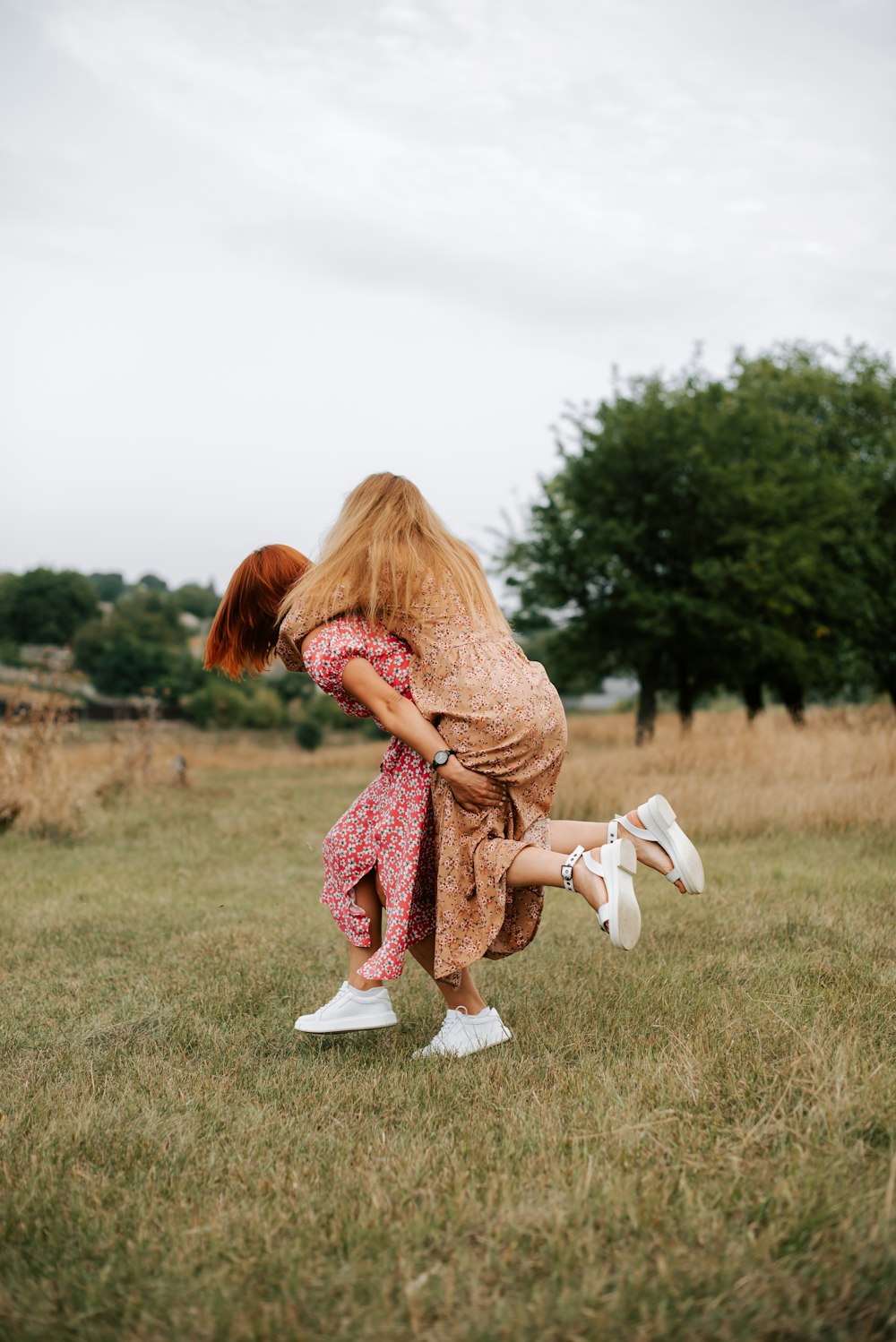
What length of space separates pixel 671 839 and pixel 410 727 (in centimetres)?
90

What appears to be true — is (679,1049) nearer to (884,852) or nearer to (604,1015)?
(604,1015)

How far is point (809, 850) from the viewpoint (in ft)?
23.6

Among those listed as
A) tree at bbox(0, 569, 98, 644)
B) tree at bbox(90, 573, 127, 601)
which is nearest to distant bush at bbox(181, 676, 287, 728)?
tree at bbox(0, 569, 98, 644)

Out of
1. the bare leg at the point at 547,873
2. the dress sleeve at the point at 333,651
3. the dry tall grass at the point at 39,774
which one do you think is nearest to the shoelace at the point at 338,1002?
the bare leg at the point at 547,873

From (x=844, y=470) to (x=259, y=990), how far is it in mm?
26777

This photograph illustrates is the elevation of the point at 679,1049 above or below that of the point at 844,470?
below

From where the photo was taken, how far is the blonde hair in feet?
10.4

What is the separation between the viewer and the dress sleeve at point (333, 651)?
3098mm

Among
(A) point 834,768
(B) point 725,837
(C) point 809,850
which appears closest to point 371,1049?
(C) point 809,850

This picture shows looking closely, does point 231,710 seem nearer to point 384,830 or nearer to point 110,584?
point 384,830

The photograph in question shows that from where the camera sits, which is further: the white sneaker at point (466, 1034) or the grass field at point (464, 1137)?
the white sneaker at point (466, 1034)

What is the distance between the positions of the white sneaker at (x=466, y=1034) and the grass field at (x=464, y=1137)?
0.11m

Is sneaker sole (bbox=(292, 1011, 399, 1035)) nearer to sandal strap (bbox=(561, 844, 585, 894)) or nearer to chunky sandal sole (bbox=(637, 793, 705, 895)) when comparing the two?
sandal strap (bbox=(561, 844, 585, 894))

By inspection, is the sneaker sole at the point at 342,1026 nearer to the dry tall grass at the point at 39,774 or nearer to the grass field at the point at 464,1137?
the grass field at the point at 464,1137
